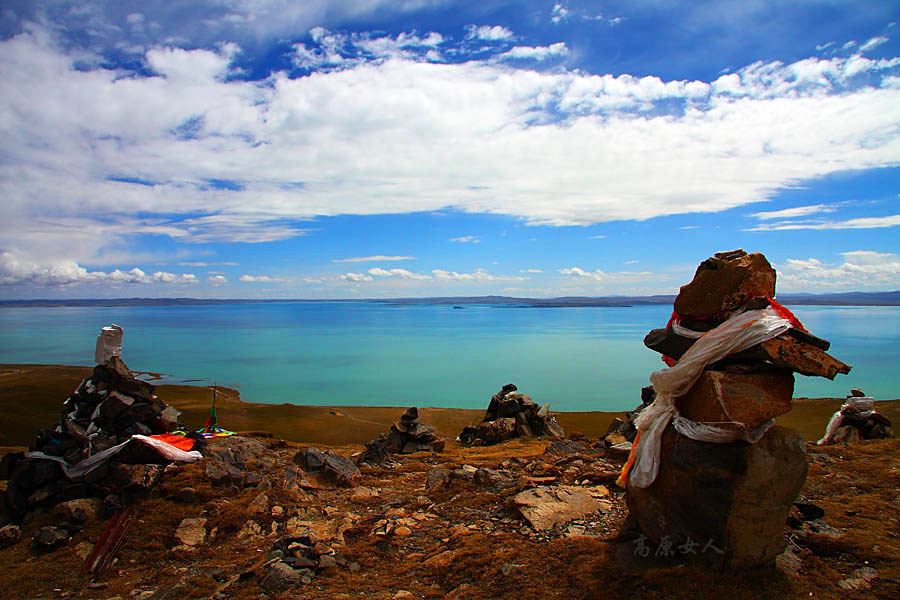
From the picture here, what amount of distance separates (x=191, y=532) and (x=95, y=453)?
115 inches

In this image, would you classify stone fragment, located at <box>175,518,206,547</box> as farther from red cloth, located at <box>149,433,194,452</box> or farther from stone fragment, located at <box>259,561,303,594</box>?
red cloth, located at <box>149,433,194,452</box>

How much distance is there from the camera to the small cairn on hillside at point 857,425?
46.0 feet

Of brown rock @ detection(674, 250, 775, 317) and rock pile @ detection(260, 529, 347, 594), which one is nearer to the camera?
brown rock @ detection(674, 250, 775, 317)

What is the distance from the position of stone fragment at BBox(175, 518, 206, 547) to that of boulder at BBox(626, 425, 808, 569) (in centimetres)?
701

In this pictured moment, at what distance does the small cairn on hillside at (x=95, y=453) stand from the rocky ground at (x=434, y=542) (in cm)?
44

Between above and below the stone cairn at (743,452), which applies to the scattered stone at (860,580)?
below

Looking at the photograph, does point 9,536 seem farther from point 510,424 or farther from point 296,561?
point 510,424

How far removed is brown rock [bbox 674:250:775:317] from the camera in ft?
17.0

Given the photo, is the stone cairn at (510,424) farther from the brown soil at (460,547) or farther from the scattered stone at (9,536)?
the scattered stone at (9,536)

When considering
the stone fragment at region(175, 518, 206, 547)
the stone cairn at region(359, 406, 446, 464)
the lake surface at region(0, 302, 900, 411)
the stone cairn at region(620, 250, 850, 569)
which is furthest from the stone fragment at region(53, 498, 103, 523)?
the lake surface at region(0, 302, 900, 411)

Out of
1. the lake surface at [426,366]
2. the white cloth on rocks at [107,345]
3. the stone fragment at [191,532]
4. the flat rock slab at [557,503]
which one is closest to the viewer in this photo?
the flat rock slab at [557,503]

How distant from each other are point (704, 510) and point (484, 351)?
7342 cm

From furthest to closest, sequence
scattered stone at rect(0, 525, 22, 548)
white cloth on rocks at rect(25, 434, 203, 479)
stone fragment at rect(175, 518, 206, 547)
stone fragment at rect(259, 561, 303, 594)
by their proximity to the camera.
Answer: white cloth on rocks at rect(25, 434, 203, 479)
scattered stone at rect(0, 525, 22, 548)
stone fragment at rect(175, 518, 206, 547)
stone fragment at rect(259, 561, 303, 594)

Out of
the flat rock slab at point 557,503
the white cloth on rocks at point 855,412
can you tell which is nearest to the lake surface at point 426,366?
the white cloth on rocks at point 855,412
